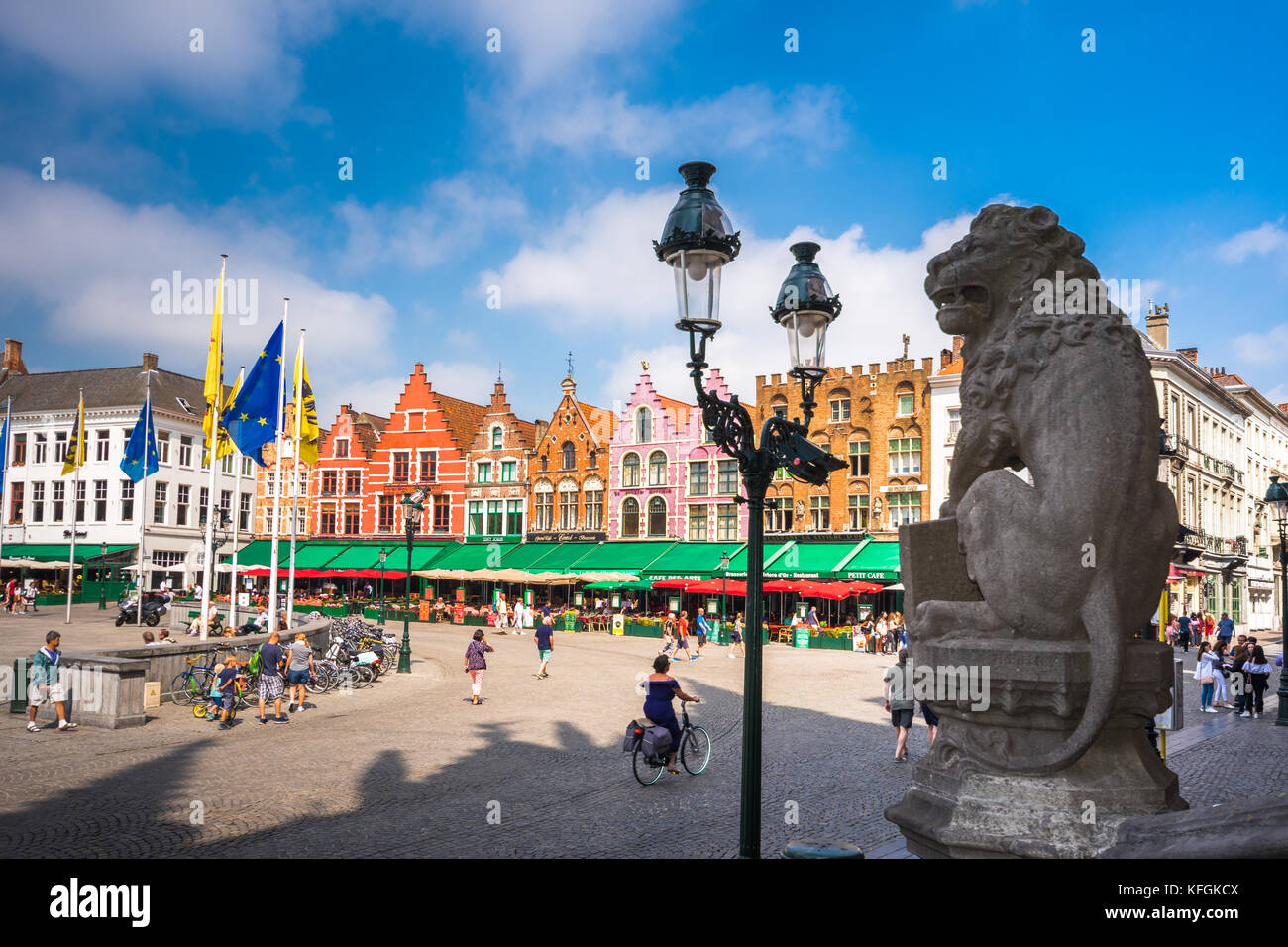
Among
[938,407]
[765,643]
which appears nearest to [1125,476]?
[765,643]

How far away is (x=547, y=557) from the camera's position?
156ft

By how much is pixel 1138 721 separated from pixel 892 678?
7.31 metres

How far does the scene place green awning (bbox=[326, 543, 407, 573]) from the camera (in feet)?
166

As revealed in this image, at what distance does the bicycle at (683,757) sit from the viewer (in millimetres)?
10719

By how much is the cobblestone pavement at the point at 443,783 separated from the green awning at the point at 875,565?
19649 millimetres

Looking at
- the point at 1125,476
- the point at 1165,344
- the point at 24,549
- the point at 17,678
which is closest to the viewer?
the point at 1125,476

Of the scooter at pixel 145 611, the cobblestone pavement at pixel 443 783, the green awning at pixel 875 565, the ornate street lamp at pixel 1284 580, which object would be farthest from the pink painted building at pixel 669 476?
the cobblestone pavement at pixel 443 783

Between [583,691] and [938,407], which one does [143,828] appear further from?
[938,407]

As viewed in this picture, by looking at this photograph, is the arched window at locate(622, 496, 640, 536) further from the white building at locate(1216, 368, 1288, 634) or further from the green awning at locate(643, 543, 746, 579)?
the white building at locate(1216, 368, 1288, 634)

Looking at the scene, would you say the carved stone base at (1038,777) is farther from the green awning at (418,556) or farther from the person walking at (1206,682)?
the green awning at (418,556)

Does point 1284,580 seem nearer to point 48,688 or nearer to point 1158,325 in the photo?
point 48,688

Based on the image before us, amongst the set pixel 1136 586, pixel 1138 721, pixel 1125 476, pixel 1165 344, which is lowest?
pixel 1138 721
